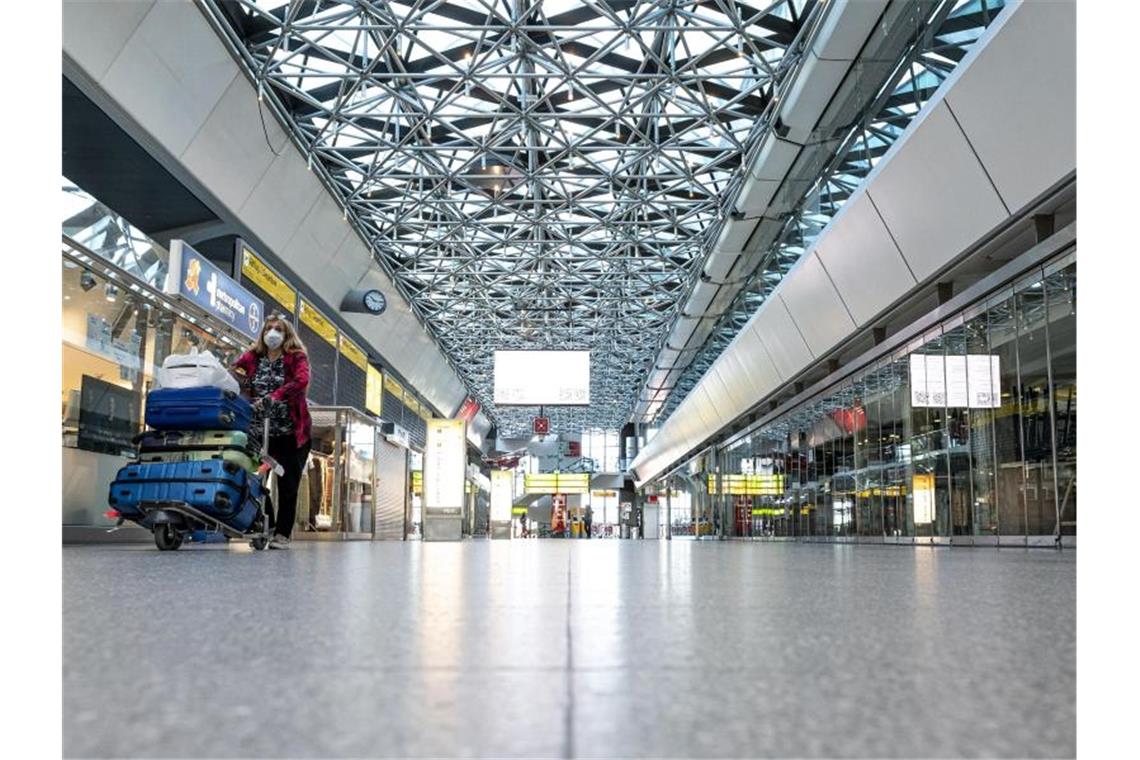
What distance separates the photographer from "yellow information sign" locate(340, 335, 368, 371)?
98.3 feet

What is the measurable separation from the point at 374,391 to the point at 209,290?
1954cm

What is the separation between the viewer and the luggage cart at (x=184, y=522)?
282 inches

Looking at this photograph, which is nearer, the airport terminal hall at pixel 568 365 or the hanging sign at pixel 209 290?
the airport terminal hall at pixel 568 365

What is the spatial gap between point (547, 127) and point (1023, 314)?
48.5ft

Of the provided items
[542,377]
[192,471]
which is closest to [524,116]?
[542,377]

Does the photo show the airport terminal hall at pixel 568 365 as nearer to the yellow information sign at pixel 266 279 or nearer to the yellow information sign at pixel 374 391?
the yellow information sign at pixel 266 279

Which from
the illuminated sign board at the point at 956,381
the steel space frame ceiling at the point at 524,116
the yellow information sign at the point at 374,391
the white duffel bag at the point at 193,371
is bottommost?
the white duffel bag at the point at 193,371

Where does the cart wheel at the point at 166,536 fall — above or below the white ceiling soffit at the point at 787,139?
below

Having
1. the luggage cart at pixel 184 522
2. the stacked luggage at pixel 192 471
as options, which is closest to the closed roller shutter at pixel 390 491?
the luggage cart at pixel 184 522

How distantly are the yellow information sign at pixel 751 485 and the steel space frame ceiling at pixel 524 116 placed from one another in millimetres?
7647

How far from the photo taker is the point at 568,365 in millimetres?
38656

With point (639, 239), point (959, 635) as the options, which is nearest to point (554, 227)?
point (639, 239)

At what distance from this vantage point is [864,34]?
1520 cm
